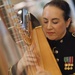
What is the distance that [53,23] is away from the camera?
2.67 feet

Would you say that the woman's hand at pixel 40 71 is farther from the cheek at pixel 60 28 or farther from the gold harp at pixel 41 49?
the cheek at pixel 60 28

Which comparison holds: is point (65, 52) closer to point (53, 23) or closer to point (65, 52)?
point (65, 52)

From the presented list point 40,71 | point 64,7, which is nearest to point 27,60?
point 40,71

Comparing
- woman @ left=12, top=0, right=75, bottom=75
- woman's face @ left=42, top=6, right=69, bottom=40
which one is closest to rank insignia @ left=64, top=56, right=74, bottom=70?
woman @ left=12, top=0, right=75, bottom=75

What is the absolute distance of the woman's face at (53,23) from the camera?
→ 82 centimetres

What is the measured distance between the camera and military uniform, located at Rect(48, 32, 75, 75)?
2.74ft

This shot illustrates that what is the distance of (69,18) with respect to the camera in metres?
0.82

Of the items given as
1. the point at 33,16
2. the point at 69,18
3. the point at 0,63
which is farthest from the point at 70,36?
the point at 0,63

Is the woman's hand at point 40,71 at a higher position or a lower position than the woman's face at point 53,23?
lower

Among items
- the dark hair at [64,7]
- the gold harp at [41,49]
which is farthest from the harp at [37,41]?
the dark hair at [64,7]

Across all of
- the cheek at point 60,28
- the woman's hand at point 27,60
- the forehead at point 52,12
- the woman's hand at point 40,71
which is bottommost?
the woman's hand at point 40,71

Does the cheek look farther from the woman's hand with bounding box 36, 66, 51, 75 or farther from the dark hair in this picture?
the woman's hand with bounding box 36, 66, 51, 75

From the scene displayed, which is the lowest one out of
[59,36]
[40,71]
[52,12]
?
[40,71]

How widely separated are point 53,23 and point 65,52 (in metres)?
0.14
